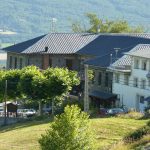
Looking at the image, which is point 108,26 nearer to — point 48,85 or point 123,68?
point 123,68

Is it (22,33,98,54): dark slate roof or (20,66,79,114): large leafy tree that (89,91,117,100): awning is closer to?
(20,66,79,114): large leafy tree

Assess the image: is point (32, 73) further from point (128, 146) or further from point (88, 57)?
point (128, 146)

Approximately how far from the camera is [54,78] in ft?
210

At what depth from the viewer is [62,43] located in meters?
96.2


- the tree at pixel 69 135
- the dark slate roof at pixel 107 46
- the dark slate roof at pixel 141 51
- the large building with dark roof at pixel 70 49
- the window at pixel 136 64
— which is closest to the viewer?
the tree at pixel 69 135

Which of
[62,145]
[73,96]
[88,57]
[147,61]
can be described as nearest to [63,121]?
[62,145]

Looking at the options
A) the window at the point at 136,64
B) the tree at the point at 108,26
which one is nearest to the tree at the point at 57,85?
the window at the point at 136,64

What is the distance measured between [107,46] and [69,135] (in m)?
63.9

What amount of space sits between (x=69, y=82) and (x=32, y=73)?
5.11 m

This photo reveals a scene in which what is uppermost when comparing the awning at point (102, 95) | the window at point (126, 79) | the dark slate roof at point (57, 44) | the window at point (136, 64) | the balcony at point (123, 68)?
the dark slate roof at point (57, 44)

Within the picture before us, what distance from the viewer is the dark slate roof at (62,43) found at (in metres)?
94.4

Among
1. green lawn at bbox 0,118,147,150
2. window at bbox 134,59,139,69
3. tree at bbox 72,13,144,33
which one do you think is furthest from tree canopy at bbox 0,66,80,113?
tree at bbox 72,13,144,33

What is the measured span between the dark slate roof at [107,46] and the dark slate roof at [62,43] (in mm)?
A: 1456

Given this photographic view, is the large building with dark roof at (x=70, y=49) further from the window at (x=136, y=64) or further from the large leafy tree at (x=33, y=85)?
the large leafy tree at (x=33, y=85)
